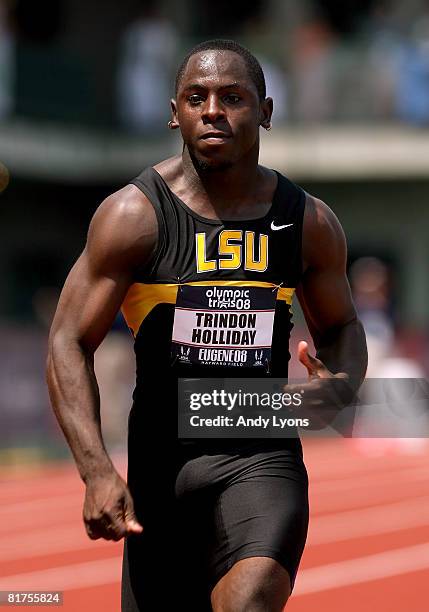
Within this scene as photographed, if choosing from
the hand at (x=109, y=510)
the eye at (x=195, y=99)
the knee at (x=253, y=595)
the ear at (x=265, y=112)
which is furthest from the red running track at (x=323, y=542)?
the eye at (x=195, y=99)

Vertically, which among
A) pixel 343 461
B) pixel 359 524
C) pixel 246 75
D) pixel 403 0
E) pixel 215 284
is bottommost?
pixel 343 461

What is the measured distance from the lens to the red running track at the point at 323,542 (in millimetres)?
8484

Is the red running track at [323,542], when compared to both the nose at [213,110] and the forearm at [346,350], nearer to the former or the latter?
the forearm at [346,350]

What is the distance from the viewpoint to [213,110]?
446cm

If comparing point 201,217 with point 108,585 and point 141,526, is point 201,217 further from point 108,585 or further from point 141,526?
point 108,585

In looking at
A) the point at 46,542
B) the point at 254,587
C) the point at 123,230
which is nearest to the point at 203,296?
the point at 123,230

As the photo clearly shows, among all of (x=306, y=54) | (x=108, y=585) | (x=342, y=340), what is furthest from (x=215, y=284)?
(x=306, y=54)

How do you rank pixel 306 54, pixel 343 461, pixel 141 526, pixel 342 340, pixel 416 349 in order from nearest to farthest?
pixel 141 526, pixel 342 340, pixel 343 461, pixel 416 349, pixel 306 54

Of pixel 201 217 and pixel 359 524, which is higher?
pixel 201 217

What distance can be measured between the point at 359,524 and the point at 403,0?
1305 centimetres

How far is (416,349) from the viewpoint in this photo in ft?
58.7

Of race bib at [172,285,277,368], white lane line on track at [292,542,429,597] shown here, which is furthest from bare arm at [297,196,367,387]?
white lane line on track at [292,542,429,597]

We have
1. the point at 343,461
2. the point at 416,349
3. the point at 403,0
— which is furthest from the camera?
the point at 403,0

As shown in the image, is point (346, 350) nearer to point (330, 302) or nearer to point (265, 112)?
point (330, 302)
